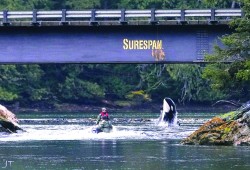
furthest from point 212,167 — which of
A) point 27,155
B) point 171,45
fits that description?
point 171,45

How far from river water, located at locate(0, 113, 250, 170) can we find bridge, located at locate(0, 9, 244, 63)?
5264 mm

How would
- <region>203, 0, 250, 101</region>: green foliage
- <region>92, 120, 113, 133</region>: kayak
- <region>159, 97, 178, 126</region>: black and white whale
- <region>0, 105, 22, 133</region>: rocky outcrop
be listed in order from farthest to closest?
<region>159, 97, 178, 126</region>: black and white whale
<region>92, 120, 113, 133</region>: kayak
<region>0, 105, 22, 133</region>: rocky outcrop
<region>203, 0, 250, 101</region>: green foliage

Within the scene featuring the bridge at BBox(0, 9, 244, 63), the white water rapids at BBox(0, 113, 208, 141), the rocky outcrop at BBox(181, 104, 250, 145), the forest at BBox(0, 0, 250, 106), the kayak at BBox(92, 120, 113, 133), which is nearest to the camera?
the rocky outcrop at BBox(181, 104, 250, 145)

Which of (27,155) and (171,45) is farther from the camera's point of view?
(171,45)

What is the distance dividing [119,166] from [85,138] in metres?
17.2

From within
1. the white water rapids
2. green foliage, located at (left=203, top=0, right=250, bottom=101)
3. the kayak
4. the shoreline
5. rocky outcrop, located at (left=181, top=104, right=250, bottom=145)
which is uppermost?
green foliage, located at (left=203, top=0, right=250, bottom=101)

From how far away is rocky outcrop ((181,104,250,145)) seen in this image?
42.9 metres

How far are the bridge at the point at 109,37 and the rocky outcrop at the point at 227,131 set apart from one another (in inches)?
576

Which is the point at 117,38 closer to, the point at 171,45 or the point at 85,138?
the point at 171,45

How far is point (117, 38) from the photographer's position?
6012 centimetres

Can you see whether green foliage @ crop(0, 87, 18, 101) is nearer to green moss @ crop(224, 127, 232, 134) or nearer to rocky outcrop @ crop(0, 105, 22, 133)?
rocky outcrop @ crop(0, 105, 22, 133)

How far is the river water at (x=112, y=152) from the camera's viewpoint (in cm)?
3435

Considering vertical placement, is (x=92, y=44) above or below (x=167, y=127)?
above

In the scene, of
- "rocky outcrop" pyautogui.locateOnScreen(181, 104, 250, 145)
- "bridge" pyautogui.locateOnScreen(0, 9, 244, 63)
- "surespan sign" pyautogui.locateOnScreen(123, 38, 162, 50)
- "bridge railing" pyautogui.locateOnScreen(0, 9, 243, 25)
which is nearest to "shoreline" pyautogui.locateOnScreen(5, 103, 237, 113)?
"bridge" pyautogui.locateOnScreen(0, 9, 244, 63)
